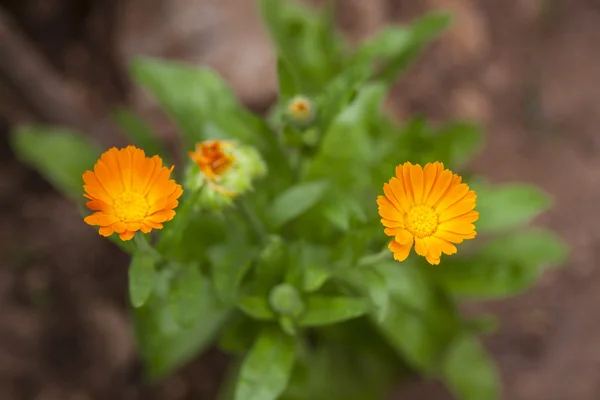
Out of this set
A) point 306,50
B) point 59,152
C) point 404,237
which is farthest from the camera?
point 59,152

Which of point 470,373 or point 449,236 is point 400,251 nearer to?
point 449,236

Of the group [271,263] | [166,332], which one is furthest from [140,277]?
[166,332]

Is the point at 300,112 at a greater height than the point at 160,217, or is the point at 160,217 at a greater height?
the point at 300,112

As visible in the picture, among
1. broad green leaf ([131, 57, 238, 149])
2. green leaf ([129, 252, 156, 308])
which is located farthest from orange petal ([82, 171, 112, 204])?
broad green leaf ([131, 57, 238, 149])

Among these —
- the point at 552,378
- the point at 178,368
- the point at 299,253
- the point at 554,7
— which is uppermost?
the point at 554,7

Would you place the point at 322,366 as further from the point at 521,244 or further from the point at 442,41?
the point at 442,41

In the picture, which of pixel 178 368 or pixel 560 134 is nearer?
pixel 178 368

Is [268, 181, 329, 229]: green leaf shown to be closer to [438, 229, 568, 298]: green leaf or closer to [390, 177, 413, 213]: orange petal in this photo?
[390, 177, 413, 213]: orange petal

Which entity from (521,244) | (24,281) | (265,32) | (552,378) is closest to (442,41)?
(265,32)
